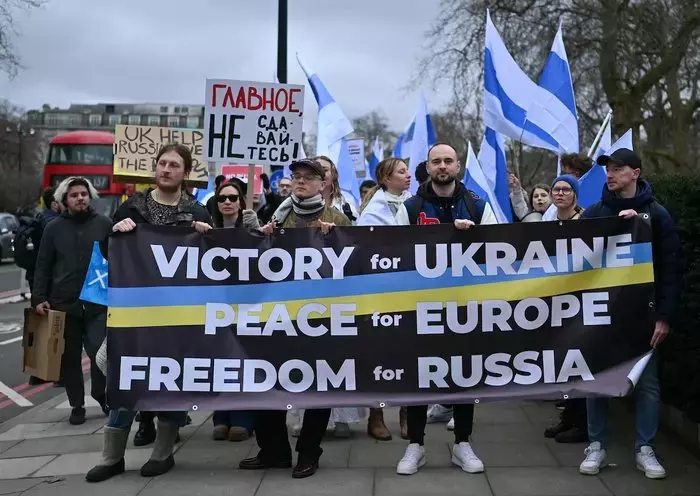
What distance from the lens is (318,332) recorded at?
4.54m

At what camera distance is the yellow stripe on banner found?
4.52 meters

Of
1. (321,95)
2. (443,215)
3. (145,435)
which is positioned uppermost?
(321,95)

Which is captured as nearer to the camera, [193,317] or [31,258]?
[193,317]

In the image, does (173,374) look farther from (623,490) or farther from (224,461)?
(623,490)

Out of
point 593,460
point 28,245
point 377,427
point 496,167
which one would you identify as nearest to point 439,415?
point 377,427

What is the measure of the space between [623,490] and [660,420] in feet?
4.84

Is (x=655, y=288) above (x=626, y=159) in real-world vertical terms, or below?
below

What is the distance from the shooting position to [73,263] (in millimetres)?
6164

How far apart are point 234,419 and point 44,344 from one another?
154cm

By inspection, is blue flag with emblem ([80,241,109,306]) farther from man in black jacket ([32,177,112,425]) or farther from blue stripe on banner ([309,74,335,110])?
blue stripe on banner ([309,74,335,110])

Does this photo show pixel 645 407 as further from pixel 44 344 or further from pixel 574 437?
pixel 44 344

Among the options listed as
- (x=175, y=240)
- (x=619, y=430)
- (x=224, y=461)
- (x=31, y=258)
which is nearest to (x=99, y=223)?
(x=175, y=240)

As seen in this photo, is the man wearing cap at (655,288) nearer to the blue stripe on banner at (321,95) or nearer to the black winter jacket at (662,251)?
the black winter jacket at (662,251)

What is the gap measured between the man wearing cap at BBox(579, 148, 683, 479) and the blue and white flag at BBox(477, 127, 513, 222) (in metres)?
2.64
